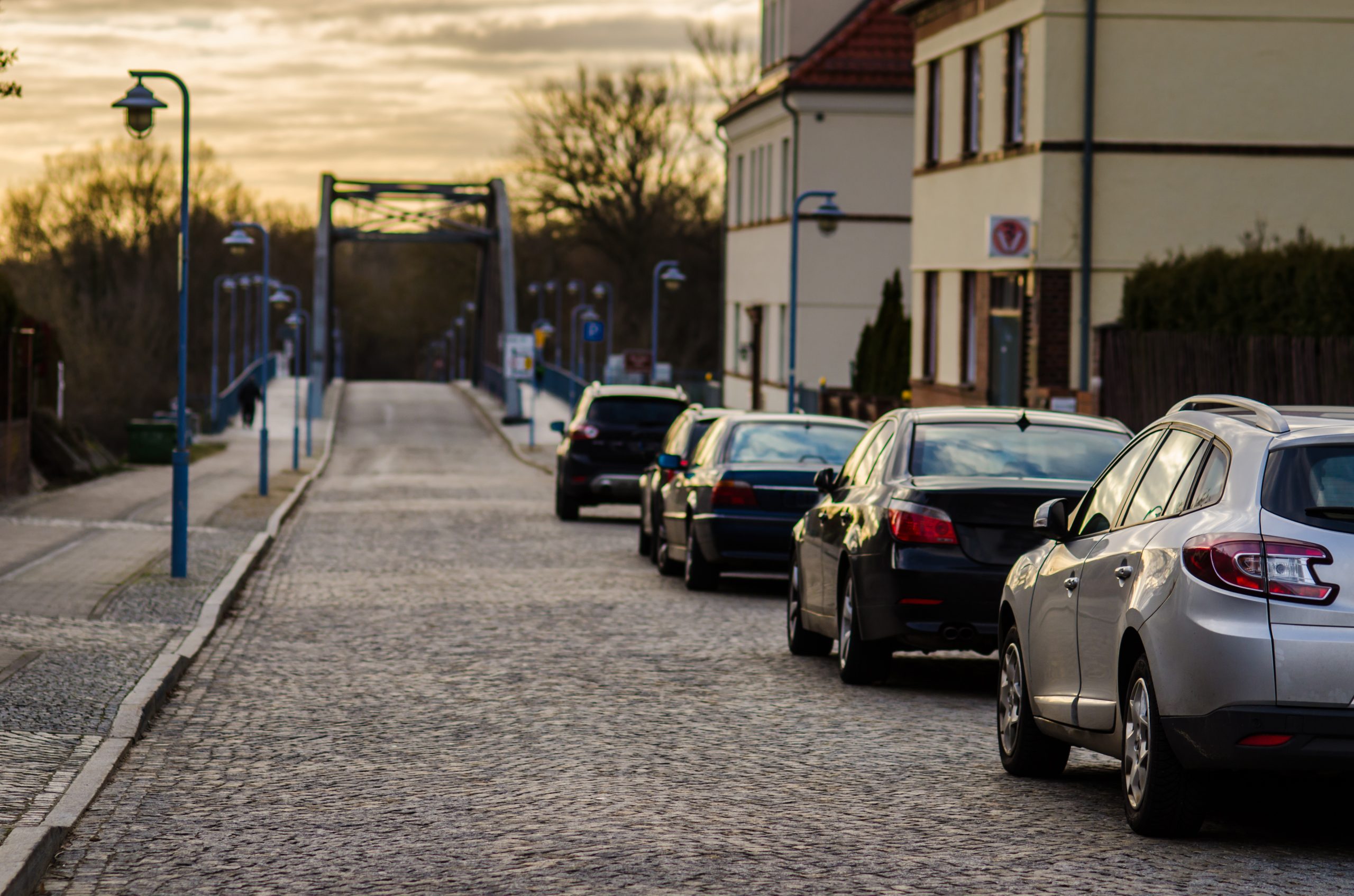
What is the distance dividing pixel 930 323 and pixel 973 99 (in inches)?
186

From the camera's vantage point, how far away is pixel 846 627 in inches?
444

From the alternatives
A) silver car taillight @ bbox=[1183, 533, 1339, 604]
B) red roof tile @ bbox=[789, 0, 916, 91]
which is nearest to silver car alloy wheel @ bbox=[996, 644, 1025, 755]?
silver car taillight @ bbox=[1183, 533, 1339, 604]

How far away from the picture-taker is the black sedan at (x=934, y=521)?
10484 millimetres

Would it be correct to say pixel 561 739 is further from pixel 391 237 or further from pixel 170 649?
pixel 391 237

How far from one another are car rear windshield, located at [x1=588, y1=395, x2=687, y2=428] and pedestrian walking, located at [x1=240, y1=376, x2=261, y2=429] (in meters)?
39.5

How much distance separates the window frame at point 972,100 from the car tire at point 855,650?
2134cm

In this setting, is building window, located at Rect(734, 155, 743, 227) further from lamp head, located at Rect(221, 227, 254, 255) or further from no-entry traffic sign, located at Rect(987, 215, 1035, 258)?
no-entry traffic sign, located at Rect(987, 215, 1035, 258)

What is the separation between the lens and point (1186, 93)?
94.0 ft

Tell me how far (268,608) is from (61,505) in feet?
41.2

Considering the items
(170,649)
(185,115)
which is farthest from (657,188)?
(170,649)

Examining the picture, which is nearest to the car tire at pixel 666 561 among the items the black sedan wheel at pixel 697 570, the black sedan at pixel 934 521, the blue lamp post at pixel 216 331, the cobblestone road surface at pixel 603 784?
the black sedan wheel at pixel 697 570

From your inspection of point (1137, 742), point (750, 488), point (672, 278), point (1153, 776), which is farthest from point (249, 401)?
point (1153, 776)

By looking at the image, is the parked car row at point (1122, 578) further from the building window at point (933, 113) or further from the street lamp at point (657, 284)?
the street lamp at point (657, 284)

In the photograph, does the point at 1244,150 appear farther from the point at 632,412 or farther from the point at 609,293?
the point at 609,293
